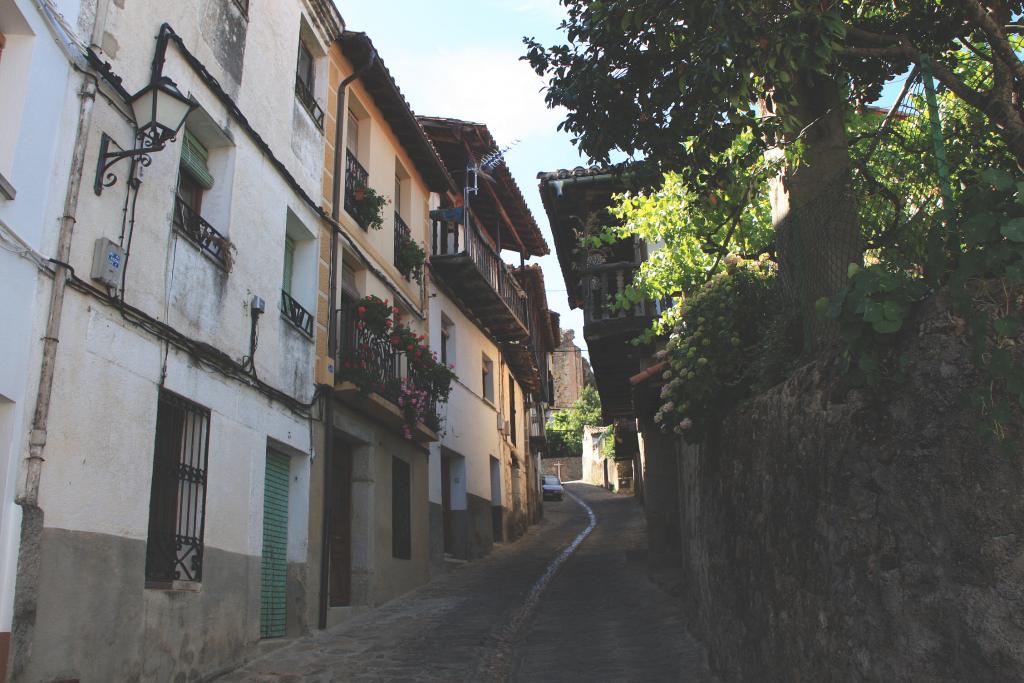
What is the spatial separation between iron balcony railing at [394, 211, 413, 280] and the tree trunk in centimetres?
823

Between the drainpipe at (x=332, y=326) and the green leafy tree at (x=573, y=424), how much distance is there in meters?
37.7

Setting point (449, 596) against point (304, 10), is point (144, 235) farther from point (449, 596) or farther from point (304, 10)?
point (449, 596)

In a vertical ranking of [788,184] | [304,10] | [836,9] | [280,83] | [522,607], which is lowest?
[522,607]

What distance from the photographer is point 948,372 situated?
368cm

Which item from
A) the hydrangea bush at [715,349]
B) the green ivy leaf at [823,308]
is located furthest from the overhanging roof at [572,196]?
the green ivy leaf at [823,308]

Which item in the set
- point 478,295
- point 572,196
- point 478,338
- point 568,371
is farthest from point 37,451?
point 568,371

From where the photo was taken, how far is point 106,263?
636 cm

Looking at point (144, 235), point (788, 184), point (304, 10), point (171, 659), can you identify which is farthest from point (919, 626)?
point (304, 10)

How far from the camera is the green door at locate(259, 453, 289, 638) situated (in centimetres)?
907

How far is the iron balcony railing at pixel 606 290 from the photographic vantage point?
13461 mm

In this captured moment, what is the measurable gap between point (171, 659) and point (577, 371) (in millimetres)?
57394

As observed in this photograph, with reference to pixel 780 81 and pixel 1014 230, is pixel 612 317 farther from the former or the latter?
pixel 1014 230

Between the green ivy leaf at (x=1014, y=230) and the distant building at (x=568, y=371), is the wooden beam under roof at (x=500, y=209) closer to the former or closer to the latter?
the green ivy leaf at (x=1014, y=230)

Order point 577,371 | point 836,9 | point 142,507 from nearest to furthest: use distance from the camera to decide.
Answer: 1. point 836,9
2. point 142,507
3. point 577,371
